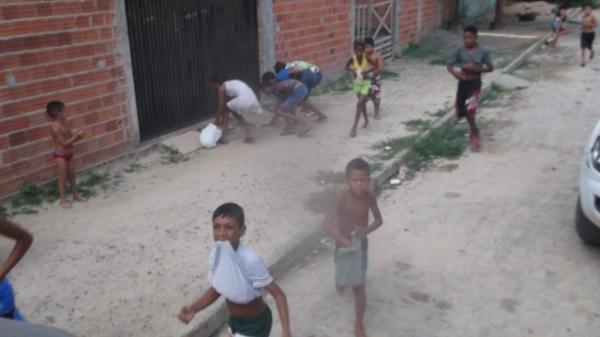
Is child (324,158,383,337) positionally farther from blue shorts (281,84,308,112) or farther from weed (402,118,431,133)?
weed (402,118,431,133)

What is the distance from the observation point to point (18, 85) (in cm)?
555

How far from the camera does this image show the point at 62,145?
17.6 feet

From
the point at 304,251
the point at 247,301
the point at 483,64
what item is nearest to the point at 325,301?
the point at 304,251

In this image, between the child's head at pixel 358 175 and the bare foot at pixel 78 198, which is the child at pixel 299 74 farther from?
the child's head at pixel 358 175

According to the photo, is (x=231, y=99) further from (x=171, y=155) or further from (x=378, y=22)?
(x=378, y=22)

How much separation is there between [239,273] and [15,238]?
102cm

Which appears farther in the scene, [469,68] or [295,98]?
[295,98]

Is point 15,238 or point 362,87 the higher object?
point 15,238

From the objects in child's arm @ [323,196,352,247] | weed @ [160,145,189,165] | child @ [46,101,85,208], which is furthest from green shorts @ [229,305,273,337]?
Answer: weed @ [160,145,189,165]

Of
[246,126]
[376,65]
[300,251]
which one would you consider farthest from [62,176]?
[376,65]

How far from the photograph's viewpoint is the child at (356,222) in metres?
3.52

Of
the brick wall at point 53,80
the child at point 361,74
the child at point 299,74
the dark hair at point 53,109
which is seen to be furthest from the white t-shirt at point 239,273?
the child at point 299,74

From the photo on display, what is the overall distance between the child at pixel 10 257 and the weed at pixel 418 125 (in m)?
6.12

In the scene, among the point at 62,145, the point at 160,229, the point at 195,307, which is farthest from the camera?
the point at 62,145
